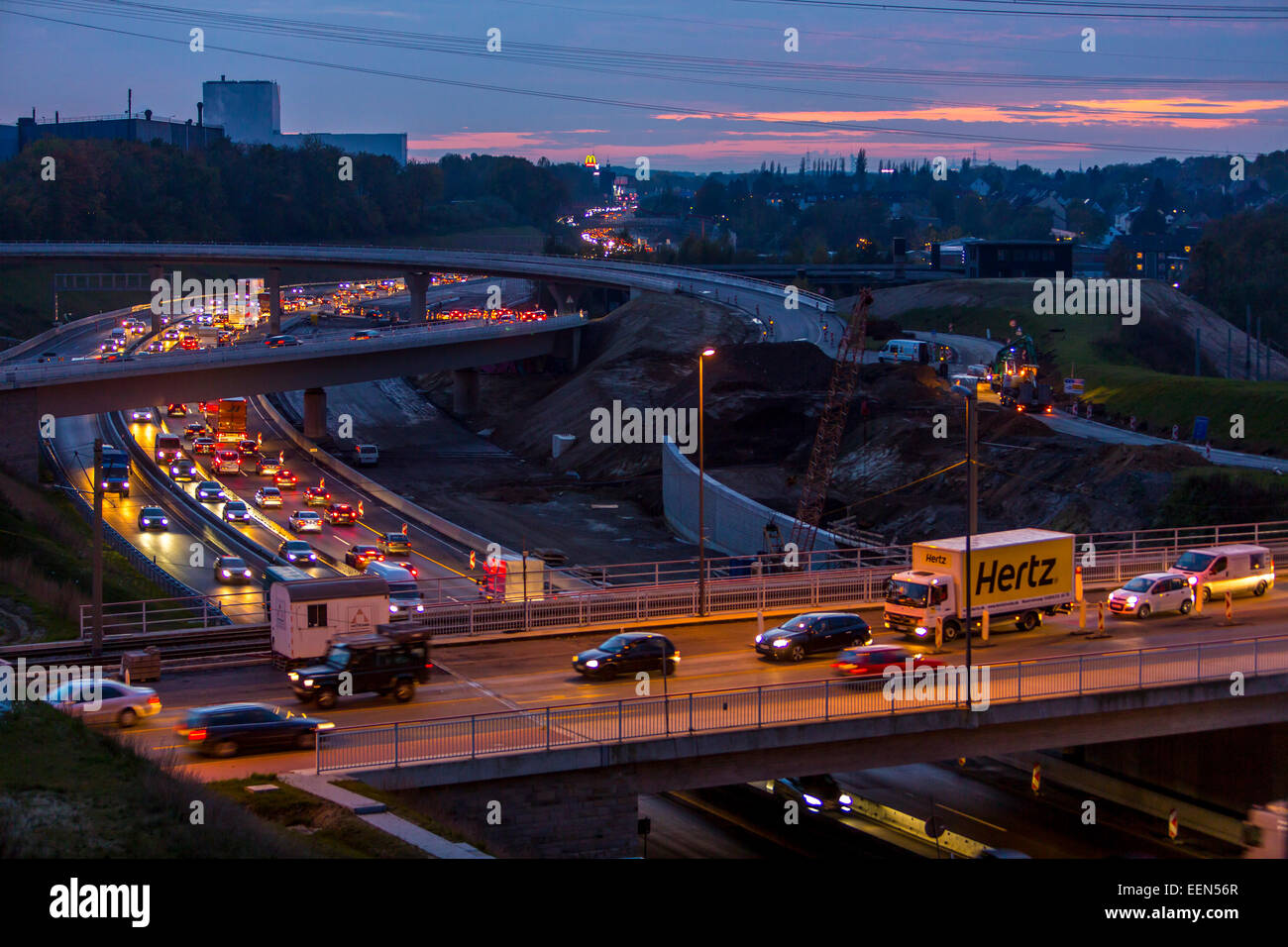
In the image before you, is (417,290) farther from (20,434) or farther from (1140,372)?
(1140,372)

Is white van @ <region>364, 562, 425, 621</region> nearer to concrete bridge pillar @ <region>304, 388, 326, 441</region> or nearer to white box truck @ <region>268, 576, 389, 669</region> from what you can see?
white box truck @ <region>268, 576, 389, 669</region>

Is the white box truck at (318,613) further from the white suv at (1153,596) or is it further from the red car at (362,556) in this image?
the red car at (362,556)

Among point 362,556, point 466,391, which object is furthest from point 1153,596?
point 466,391

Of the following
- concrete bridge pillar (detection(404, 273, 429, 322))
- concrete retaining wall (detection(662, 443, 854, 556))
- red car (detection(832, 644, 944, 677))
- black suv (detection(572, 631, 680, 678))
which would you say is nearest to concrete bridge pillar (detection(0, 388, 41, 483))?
concrete retaining wall (detection(662, 443, 854, 556))
